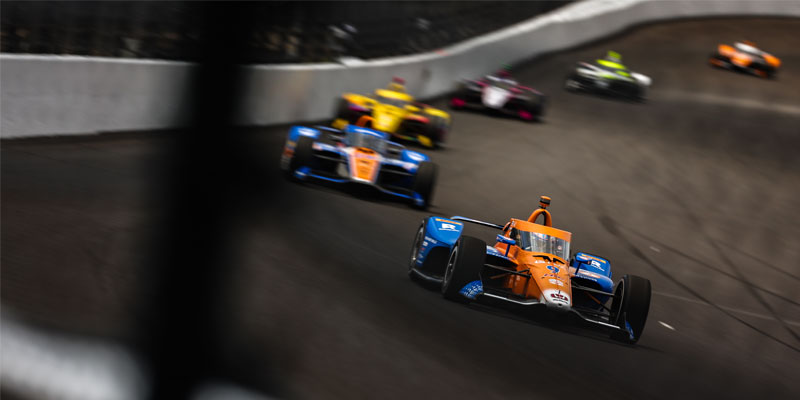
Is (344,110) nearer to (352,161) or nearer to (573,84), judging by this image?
(352,161)

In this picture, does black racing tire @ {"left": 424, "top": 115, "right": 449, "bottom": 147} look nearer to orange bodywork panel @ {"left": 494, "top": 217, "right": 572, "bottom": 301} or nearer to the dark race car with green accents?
orange bodywork panel @ {"left": 494, "top": 217, "right": 572, "bottom": 301}

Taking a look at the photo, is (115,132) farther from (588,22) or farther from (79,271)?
(588,22)

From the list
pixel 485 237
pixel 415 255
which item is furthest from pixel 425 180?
pixel 415 255

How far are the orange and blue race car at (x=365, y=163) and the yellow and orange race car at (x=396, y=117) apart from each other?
13.4 ft

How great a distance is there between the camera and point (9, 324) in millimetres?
2713

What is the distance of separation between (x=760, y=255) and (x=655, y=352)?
26.5ft

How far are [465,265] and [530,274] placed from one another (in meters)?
1.04

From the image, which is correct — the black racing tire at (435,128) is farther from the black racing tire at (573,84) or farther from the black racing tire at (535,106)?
the black racing tire at (573,84)

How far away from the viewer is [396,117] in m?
19.5

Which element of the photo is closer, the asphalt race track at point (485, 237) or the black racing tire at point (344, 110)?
the asphalt race track at point (485, 237)

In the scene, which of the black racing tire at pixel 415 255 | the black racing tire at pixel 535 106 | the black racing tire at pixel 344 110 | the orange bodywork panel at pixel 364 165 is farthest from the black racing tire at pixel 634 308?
the black racing tire at pixel 535 106

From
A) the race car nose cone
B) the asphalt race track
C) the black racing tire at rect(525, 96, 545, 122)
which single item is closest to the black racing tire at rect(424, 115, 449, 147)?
the asphalt race track

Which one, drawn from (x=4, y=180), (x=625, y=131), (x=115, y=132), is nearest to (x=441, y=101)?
(x=625, y=131)

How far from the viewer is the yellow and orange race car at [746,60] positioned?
3772 centimetres
